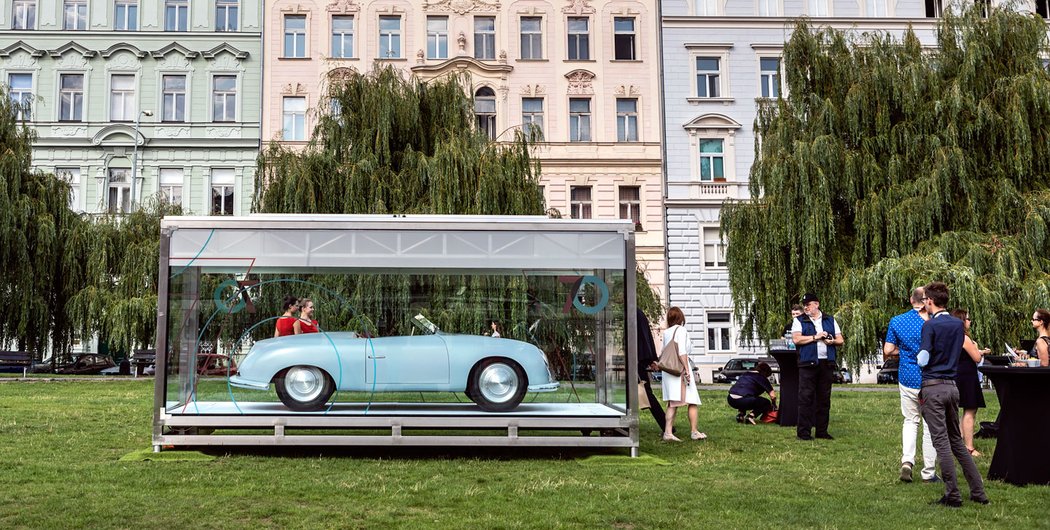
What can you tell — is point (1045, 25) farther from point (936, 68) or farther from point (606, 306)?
point (606, 306)

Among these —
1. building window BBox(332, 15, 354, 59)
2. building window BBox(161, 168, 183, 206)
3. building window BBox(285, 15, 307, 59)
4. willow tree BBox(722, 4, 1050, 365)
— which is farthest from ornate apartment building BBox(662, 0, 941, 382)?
building window BBox(161, 168, 183, 206)

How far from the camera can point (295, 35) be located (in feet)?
137

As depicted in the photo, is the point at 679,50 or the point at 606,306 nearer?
the point at 606,306

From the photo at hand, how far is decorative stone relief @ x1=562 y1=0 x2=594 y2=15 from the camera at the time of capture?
4231 cm

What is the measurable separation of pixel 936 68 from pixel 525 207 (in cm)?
1002

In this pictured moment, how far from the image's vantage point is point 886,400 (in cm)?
2103

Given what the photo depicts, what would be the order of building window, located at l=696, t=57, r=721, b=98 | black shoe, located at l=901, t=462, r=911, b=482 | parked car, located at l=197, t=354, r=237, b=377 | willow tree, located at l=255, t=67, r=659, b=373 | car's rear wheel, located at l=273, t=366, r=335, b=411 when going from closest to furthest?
black shoe, located at l=901, t=462, r=911, b=482 < car's rear wheel, located at l=273, t=366, r=335, b=411 < parked car, located at l=197, t=354, r=237, b=377 < willow tree, located at l=255, t=67, r=659, b=373 < building window, located at l=696, t=57, r=721, b=98

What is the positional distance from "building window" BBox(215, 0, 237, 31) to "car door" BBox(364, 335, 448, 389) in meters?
33.9

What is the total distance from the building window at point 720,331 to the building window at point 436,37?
48.6 feet

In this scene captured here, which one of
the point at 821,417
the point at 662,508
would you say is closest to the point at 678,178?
the point at 821,417

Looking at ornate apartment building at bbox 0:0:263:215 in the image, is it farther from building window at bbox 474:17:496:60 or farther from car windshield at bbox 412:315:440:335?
car windshield at bbox 412:315:440:335

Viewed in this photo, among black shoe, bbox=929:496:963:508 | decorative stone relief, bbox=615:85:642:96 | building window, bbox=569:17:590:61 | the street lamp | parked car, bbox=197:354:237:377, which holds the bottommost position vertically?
black shoe, bbox=929:496:963:508

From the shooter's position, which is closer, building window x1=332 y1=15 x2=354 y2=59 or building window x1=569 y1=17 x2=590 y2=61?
building window x1=332 y1=15 x2=354 y2=59

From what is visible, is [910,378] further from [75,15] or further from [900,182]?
[75,15]
